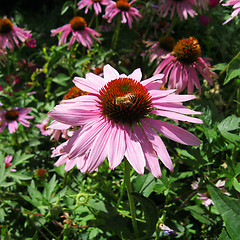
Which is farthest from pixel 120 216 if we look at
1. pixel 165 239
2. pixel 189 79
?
pixel 189 79

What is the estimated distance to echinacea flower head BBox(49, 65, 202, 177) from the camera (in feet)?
2.64

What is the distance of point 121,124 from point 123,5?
153 centimetres

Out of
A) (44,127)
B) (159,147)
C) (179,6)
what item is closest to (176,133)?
(159,147)

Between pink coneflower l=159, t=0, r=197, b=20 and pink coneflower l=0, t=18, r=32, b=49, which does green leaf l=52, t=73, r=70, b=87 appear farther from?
pink coneflower l=159, t=0, r=197, b=20

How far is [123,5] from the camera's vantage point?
213cm

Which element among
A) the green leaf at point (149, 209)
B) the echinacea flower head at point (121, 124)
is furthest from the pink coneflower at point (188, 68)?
the green leaf at point (149, 209)

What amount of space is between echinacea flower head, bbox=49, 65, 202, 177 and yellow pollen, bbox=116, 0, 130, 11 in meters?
1.34

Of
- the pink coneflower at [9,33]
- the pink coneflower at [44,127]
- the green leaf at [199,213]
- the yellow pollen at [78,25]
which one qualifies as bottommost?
the pink coneflower at [44,127]

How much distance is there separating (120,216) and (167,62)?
86 cm

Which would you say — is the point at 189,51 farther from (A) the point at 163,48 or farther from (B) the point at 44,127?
(B) the point at 44,127

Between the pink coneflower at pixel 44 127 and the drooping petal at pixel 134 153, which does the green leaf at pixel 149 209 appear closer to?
the drooping petal at pixel 134 153

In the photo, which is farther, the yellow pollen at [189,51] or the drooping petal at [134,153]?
the yellow pollen at [189,51]

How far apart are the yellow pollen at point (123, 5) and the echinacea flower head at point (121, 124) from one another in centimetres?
134

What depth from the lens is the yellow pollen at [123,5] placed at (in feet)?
6.98
